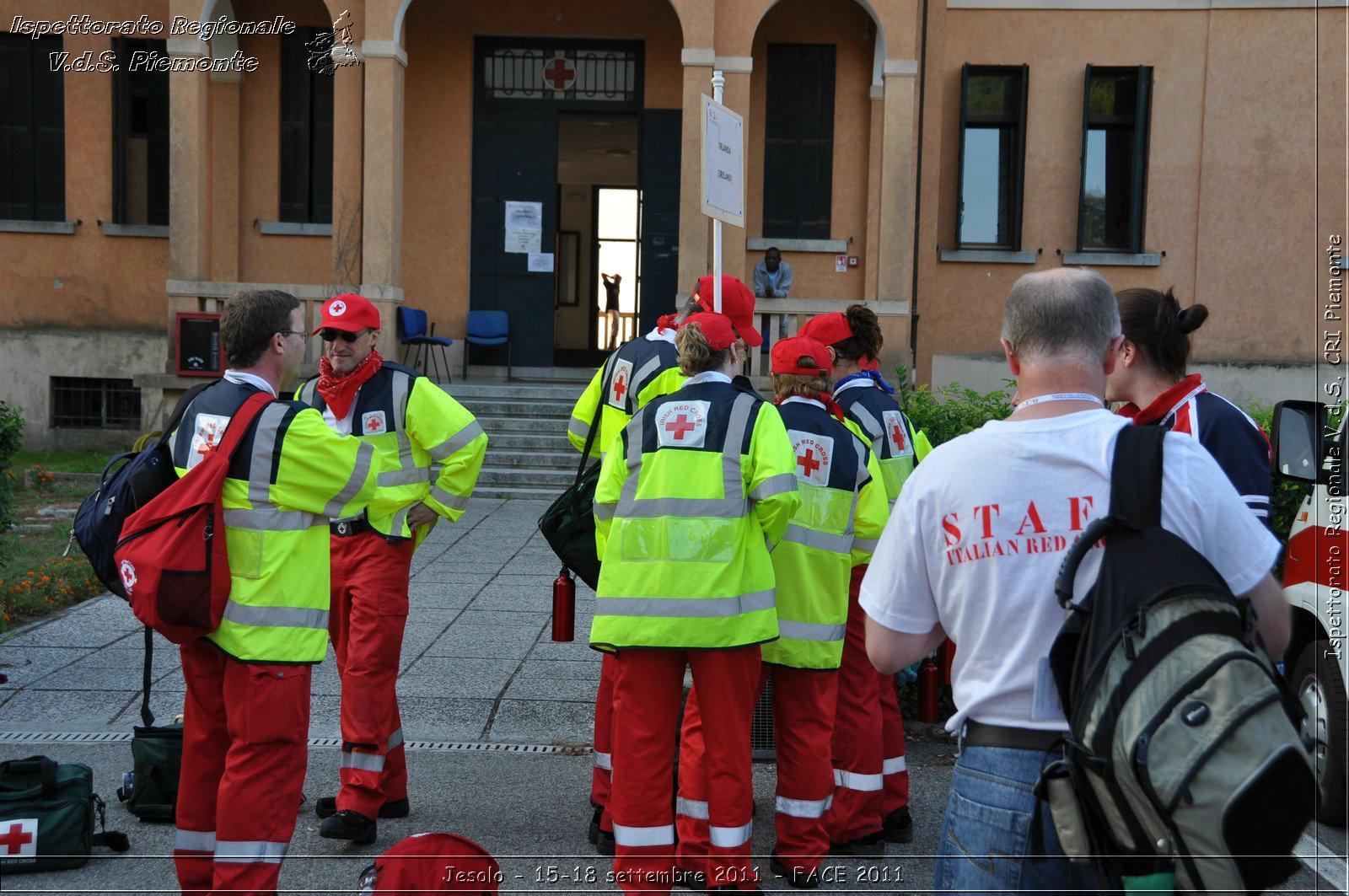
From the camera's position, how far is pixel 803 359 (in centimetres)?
482

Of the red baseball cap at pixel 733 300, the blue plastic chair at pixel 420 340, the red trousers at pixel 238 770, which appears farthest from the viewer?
the blue plastic chair at pixel 420 340

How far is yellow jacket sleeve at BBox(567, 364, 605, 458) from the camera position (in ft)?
18.5

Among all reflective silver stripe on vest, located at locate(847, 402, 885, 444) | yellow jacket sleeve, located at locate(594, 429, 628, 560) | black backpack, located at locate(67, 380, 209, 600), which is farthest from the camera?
reflective silver stripe on vest, located at locate(847, 402, 885, 444)

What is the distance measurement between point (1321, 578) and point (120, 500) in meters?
4.54

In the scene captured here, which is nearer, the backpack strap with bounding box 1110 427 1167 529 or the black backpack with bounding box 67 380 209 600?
the backpack strap with bounding box 1110 427 1167 529

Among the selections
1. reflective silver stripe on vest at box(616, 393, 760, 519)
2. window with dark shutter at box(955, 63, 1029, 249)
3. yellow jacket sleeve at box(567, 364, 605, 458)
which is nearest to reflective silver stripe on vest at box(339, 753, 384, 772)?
reflective silver stripe on vest at box(616, 393, 760, 519)

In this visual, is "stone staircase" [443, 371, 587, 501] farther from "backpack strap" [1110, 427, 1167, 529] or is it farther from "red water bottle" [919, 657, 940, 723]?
"backpack strap" [1110, 427, 1167, 529]

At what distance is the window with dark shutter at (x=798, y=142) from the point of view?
15.8 meters

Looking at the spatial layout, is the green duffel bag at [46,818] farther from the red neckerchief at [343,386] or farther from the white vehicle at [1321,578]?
the white vehicle at [1321,578]

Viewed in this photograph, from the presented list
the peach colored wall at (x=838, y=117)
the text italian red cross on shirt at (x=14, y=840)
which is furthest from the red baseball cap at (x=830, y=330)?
the peach colored wall at (x=838, y=117)

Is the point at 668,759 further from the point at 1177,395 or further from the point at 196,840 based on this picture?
the point at 1177,395

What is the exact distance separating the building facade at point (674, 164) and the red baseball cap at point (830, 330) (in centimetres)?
999

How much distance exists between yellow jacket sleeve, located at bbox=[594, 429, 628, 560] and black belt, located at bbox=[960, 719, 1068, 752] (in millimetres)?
2000

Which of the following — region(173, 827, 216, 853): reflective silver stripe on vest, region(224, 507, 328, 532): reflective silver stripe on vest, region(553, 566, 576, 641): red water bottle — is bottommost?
region(173, 827, 216, 853): reflective silver stripe on vest
